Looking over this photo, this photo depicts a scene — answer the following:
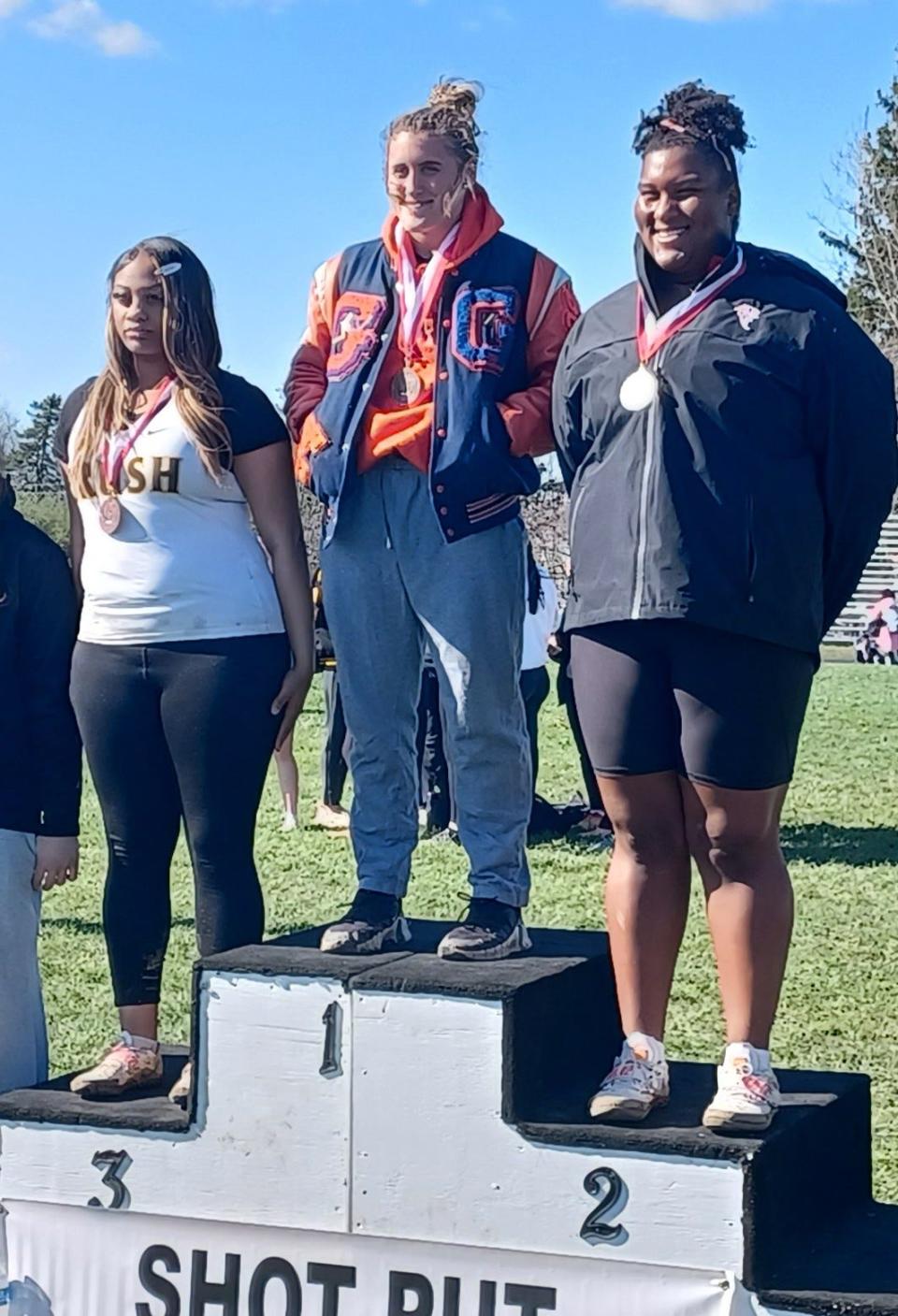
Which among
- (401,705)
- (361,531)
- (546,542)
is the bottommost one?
(401,705)

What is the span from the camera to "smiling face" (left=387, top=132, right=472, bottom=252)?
3930mm

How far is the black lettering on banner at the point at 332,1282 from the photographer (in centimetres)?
371

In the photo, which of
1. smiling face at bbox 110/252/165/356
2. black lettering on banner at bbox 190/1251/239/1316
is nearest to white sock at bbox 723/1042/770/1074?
black lettering on banner at bbox 190/1251/239/1316

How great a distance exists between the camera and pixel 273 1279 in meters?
3.74

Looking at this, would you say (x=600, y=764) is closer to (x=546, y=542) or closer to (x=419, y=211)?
(x=419, y=211)

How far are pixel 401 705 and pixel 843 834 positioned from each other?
22.6 feet

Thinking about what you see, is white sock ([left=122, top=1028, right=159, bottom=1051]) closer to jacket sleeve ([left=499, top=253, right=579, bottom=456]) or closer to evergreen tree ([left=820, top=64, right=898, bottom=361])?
jacket sleeve ([left=499, top=253, right=579, bottom=456])

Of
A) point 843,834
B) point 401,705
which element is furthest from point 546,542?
point 401,705

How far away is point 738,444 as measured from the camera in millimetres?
3436

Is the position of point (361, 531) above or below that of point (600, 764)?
above

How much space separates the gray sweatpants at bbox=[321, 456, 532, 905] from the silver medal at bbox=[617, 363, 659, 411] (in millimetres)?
533

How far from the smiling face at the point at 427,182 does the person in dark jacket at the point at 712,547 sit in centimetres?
49

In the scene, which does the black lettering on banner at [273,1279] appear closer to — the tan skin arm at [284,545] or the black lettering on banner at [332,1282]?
the black lettering on banner at [332,1282]

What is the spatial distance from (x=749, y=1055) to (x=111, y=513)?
1799 mm
